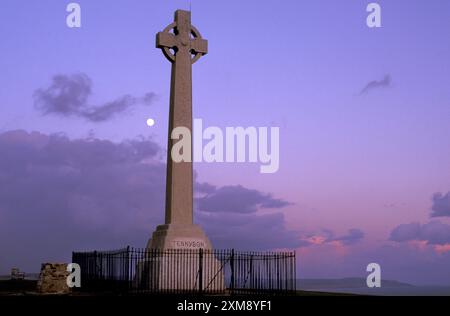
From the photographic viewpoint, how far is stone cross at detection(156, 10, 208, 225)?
89.2 ft

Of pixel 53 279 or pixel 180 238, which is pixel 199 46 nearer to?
pixel 180 238

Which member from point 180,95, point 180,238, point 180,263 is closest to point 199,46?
point 180,95

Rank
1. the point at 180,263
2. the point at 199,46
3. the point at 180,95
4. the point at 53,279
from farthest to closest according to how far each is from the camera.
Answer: the point at 199,46 < the point at 180,95 < the point at 180,263 < the point at 53,279

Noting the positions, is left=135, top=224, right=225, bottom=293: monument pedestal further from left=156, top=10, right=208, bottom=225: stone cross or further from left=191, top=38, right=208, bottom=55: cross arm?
left=191, top=38, right=208, bottom=55: cross arm

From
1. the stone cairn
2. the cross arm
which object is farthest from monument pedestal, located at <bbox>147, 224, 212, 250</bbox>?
the cross arm

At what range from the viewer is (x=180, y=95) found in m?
28.1

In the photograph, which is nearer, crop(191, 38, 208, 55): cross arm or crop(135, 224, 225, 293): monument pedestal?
crop(135, 224, 225, 293): monument pedestal

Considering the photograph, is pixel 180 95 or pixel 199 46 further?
pixel 199 46

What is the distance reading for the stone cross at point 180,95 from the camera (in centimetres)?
2720

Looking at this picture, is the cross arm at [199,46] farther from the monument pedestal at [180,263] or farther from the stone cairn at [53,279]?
the stone cairn at [53,279]

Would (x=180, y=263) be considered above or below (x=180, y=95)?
below
